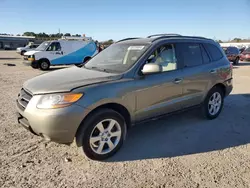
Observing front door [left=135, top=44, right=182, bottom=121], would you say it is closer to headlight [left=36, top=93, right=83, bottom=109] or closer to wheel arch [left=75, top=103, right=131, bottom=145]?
wheel arch [left=75, top=103, right=131, bottom=145]

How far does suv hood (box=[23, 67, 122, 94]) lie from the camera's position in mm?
2994

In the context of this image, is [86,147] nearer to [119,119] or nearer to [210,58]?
[119,119]

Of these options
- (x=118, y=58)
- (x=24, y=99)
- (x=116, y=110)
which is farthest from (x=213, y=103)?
(x=24, y=99)

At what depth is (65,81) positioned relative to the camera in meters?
3.22

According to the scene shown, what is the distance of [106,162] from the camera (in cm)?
322

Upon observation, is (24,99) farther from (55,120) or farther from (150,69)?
(150,69)

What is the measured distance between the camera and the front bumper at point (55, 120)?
9.20ft

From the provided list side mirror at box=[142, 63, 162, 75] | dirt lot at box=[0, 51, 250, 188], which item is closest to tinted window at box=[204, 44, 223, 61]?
dirt lot at box=[0, 51, 250, 188]

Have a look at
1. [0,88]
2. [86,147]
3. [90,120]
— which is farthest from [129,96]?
[0,88]

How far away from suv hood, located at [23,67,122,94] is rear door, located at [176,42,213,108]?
60.7 inches

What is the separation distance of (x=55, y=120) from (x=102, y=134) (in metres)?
0.74

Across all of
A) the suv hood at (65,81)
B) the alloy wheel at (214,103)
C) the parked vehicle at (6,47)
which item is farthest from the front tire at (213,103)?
the parked vehicle at (6,47)

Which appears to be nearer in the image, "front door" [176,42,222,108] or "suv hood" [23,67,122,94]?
"suv hood" [23,67,122,94]

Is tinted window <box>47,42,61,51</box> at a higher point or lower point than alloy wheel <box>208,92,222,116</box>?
higher
